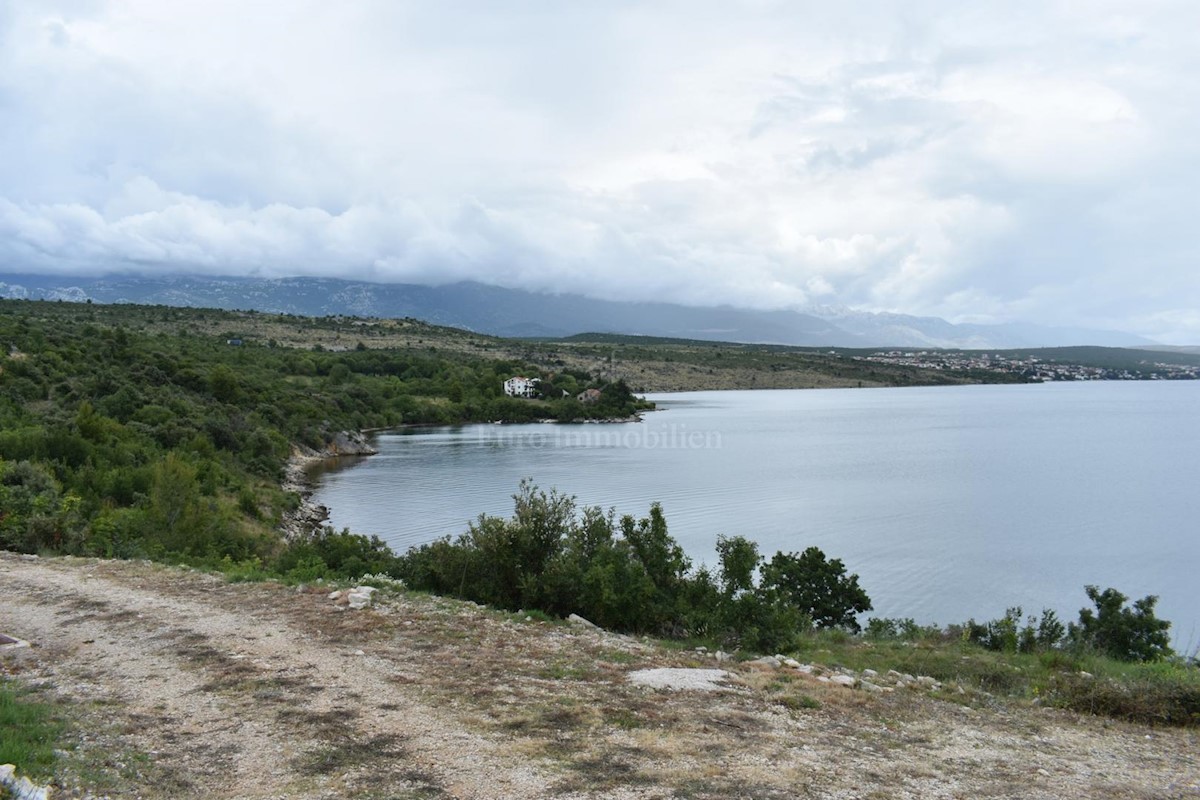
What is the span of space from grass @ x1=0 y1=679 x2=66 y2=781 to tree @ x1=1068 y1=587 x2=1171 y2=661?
15.3 metres

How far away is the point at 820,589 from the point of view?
1908 cm

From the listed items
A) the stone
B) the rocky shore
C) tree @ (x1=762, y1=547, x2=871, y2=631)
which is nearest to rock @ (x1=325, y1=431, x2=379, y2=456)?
the rocky shore

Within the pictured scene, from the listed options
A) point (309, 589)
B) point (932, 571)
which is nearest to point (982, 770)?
point (309, 589)

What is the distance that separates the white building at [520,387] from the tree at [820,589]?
81.4m

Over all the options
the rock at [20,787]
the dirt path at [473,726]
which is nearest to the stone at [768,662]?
the dirt path at [473,726]

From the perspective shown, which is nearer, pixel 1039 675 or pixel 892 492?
pixel 1039 675

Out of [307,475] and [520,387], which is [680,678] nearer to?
[307,475]

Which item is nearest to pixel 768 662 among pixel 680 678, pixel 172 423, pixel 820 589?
pixel 680 678

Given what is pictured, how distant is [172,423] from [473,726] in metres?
35.4

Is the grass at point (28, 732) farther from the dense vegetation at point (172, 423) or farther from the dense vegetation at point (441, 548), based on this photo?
the dense vegetation at point (172, 423)

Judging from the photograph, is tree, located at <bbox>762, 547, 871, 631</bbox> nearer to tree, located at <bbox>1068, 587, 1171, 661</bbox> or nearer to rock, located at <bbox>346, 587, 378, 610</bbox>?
tree, located at <bbox>1068, 587, 1171, 661</bbox>

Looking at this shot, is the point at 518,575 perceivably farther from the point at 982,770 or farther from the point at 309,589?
the point at 982,770

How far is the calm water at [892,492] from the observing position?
1029 inches

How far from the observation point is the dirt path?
18.2ft
